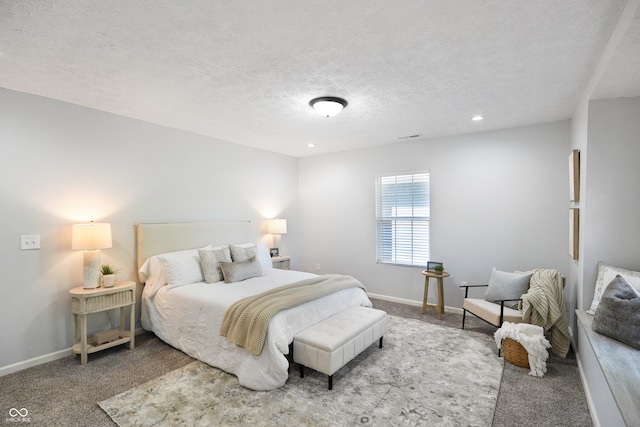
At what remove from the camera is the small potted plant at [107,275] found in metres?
3.26

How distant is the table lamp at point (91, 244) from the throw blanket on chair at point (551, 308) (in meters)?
4.43

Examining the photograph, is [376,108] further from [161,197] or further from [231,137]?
[161,197]

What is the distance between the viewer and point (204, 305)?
10.1ft

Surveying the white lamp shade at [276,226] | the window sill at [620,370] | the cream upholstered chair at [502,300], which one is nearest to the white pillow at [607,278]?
the window sill at [620,370]

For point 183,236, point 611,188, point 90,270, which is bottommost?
point 90,270

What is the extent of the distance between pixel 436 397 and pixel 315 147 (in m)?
4.05

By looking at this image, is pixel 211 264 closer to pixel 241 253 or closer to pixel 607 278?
pixel 241 253

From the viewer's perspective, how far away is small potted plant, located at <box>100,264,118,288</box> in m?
3.26

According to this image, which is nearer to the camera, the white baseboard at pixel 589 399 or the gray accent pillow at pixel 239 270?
the white baseboard at pixel 589 399

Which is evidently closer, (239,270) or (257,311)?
(257,311)

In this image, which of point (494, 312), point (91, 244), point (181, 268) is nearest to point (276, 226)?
point (181, 268)

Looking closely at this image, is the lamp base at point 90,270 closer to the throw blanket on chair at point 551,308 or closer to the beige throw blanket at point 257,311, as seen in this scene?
the beige throw blanket at point 257,311

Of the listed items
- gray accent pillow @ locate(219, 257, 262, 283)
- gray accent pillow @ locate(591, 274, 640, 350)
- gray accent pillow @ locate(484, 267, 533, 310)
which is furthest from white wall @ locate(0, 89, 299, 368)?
gray accent pillow @ locate(591, 274, 640, 350)

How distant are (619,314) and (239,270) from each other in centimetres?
348
